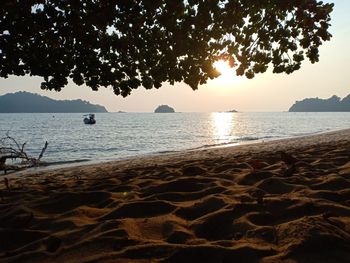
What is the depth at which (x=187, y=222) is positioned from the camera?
442 cm

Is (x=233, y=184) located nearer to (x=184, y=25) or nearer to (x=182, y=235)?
(x=182, y=235)

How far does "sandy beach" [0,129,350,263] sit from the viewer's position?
3443 mm

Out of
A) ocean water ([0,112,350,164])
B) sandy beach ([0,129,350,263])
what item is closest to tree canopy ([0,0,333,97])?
sandy beach ([0,129,350,263])

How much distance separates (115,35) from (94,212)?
483cm

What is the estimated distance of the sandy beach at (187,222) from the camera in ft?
11.3

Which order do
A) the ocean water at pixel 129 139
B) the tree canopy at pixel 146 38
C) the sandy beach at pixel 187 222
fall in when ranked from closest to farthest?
the sandy beach at pixel 187 222 < the tree canopy at pixel 146 38 < the ocean water at pixel 129 139

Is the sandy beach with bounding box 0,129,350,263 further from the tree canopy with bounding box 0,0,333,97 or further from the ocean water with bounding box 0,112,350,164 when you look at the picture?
the ocean water with bounding box 0,112,350,164


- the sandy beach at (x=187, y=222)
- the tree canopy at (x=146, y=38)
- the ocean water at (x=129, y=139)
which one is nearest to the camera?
the sandy beach at (x=187, y=222)

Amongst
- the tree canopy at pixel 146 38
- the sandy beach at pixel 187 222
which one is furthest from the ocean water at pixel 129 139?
the sandy beach at pixel 187 222

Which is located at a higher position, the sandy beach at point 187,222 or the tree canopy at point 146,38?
the tree canopy at point 146,38

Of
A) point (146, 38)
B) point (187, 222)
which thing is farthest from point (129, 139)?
point (187, 222)

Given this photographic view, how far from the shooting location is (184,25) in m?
8.16

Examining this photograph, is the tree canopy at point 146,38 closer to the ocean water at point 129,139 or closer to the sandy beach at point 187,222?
the sandy beach at point 187,222

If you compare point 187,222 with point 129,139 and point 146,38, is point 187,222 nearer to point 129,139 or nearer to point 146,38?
point 146,38
